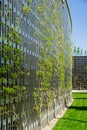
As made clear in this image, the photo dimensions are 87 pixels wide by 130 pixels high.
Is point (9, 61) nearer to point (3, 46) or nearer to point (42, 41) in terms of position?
point (3, 46)

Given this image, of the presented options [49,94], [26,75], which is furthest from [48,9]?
[26,75]

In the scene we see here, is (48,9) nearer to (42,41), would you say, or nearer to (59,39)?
(42,41)

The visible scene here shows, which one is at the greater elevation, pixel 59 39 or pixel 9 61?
pixel 59 39

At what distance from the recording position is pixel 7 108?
2286 centimetres

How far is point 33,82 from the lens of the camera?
1245 inches

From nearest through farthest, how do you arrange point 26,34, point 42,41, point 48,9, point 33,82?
1. point 26,34
2. point 33,82
3. point 42,41
4. point 48,9

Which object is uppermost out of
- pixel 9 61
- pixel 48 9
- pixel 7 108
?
pixel 48 9

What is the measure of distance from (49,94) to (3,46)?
1806 cm

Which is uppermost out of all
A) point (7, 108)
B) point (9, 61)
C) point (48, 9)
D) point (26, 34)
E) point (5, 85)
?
point (48, 9)

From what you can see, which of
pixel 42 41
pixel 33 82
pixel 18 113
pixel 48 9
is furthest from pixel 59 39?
pixel 18 113

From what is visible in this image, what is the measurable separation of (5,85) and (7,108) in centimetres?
165

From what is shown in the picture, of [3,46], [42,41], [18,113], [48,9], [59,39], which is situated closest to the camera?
[3,46]

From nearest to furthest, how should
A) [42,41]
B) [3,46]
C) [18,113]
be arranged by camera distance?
[3,46], [18,113], [42,41]

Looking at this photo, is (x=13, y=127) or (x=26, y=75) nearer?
(x=13, y=127)
